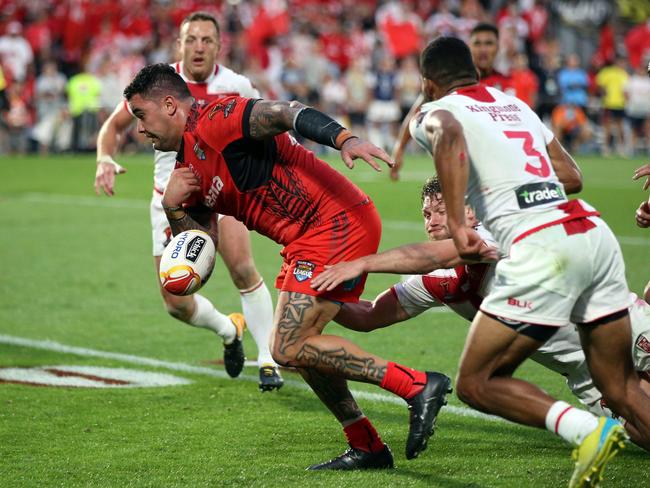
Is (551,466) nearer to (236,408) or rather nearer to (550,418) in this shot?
(550,418)

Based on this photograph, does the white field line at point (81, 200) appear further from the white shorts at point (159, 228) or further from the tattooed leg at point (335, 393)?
the tattooed leg at point (335, 393)

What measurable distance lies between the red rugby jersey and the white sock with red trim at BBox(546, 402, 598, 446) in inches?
61.8

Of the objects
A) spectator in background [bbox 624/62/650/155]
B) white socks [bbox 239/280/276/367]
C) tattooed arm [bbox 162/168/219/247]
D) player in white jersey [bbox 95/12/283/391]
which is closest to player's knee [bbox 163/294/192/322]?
player in white jersey [bbox 95/12/283/391]

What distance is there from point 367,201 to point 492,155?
1.04m

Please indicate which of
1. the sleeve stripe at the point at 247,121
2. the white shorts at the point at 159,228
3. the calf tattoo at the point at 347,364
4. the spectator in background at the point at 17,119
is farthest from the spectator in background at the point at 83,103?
the calf tattoo at the point at 347,364

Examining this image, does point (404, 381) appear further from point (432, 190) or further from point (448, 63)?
point (448, 63)

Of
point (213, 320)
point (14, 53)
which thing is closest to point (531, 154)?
point (213, 320)

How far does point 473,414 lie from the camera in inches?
267

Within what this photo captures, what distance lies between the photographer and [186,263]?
5.80 metres

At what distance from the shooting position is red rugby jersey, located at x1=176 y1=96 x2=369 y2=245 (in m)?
5.61

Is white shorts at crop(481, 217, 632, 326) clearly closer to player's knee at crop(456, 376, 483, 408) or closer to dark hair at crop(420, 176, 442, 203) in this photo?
player's knee at crop(456, 376, 483, 408)

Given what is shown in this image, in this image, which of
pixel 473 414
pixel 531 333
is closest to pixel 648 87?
pixel 473 414

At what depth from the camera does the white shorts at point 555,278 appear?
4762 millimetres

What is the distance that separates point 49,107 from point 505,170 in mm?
24431
